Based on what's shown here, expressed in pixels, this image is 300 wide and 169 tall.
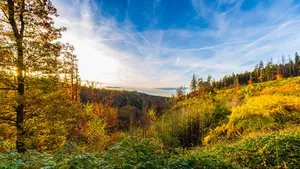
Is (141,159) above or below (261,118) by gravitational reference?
above

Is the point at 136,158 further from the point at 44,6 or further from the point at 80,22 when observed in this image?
the point at 80,22

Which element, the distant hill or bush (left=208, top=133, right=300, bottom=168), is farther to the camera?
the distant hill

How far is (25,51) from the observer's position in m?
4.53

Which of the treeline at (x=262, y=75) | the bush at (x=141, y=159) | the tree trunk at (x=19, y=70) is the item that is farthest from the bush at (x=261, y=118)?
the treeline at (x=262, y=75)

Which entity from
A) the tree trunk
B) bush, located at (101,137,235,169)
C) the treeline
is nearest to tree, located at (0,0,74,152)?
the tree trunk

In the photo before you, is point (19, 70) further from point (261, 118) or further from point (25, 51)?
point (261, 118)

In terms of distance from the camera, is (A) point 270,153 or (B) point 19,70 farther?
(B) point 19,70

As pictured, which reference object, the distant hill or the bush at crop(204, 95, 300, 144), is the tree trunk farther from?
the distant hill

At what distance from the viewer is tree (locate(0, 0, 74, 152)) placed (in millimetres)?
4359

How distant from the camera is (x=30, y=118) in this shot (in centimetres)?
504

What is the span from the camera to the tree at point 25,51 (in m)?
4.36

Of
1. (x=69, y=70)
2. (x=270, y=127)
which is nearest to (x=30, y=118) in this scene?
(x=69, y=70)

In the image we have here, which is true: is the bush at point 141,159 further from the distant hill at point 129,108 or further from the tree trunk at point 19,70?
the distant hill at point 129,108

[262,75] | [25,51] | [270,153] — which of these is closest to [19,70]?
[25,51]
